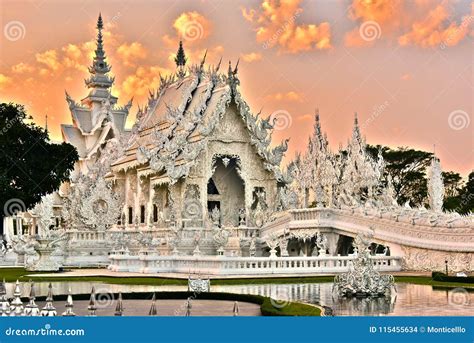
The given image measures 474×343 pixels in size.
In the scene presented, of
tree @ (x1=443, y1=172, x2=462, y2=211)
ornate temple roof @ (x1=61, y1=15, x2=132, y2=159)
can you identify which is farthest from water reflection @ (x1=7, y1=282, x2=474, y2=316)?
tree @ (x1=443, y1=172, x2=462, y2=211)

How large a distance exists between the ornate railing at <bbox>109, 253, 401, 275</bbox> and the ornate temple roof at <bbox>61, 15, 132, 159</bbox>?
2438 cm

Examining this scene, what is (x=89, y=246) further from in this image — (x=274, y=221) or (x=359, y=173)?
(x=359, y=173)

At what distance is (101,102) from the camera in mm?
51344

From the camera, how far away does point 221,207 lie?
116 feet

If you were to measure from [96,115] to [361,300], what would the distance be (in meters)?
37.9

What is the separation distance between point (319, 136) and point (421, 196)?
18881 mm

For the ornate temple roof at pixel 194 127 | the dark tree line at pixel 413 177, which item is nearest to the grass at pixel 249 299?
the ornate temple roof at pixel 194 127

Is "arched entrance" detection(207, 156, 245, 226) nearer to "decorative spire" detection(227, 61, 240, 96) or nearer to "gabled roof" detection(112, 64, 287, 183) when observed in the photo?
"gabled roof" detection(112, 64, 287, 183)

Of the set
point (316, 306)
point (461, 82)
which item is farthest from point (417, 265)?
point (316, 306)

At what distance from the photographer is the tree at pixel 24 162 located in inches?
1078

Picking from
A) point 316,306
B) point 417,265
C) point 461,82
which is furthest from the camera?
point 417,265

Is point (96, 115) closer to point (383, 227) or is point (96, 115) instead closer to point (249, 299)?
point (383, 227)

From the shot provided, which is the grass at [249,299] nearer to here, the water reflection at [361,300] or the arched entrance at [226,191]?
the water reflection at [361,300]
